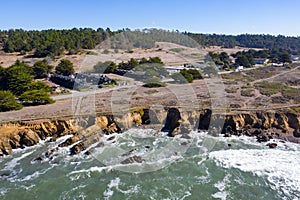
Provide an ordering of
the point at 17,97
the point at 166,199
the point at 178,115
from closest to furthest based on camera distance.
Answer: the point at 166,199
the point at 178,115
the point at 17,97

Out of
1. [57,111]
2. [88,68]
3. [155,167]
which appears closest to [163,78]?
[88,68]

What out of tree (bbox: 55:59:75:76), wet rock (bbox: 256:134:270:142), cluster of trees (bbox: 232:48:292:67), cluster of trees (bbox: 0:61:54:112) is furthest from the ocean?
cluster of trees (bbox: 232:48:292:67)

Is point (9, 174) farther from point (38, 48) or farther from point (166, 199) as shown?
point (38, 48)

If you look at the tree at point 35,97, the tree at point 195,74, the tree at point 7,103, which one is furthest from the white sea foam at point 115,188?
the tree at point 195,74

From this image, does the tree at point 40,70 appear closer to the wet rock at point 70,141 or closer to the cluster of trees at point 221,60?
the wet rock at point 70,141

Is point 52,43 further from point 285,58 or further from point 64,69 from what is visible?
point 285,58

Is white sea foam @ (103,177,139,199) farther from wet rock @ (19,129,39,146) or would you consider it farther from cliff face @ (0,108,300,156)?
wet rock @ (19,129,39,146)
